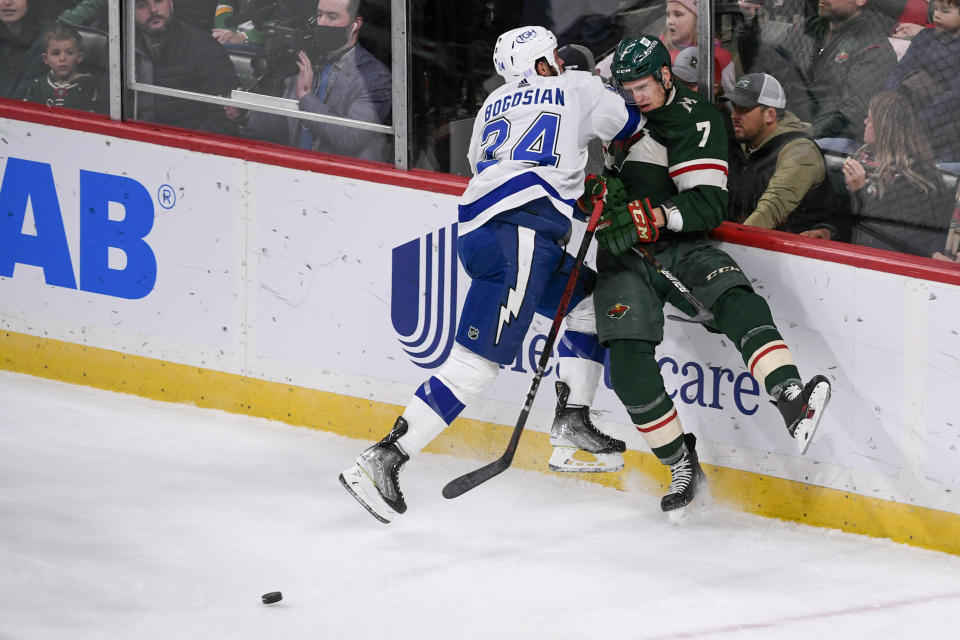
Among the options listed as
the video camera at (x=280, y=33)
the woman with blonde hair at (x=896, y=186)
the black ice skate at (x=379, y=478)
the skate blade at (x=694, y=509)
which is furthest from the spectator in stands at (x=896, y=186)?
the video camera at (x=280, y=33)

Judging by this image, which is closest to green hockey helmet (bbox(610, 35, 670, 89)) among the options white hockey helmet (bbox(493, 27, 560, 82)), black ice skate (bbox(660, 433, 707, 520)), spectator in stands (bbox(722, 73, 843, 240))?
white hockey helmet (bbox(493, 27, 560, 82))

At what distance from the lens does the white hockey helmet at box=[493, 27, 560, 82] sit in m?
3.60

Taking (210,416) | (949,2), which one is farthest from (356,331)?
(949,2)

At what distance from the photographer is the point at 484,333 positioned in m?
3.53

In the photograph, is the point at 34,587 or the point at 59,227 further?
the point at 59,227

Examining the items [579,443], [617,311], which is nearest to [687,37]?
[617,311]

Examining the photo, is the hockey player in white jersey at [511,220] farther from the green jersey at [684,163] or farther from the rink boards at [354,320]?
the rink boards at [354,320]

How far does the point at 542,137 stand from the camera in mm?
3564

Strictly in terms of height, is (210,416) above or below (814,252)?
below

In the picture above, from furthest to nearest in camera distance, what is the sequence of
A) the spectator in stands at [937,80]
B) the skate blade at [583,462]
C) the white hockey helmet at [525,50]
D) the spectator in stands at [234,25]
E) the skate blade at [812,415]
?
the spectator in stands at [234,25], the skate blade at [583,462], the white hockey helmet at [525,50], the spectator in stands at [937,80], the skate blade at [812,415]

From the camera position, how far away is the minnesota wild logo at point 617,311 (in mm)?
3561

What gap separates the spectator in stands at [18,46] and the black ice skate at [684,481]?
2628mm

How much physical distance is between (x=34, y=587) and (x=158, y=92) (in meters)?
1.88

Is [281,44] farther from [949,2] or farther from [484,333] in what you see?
[949,2]
